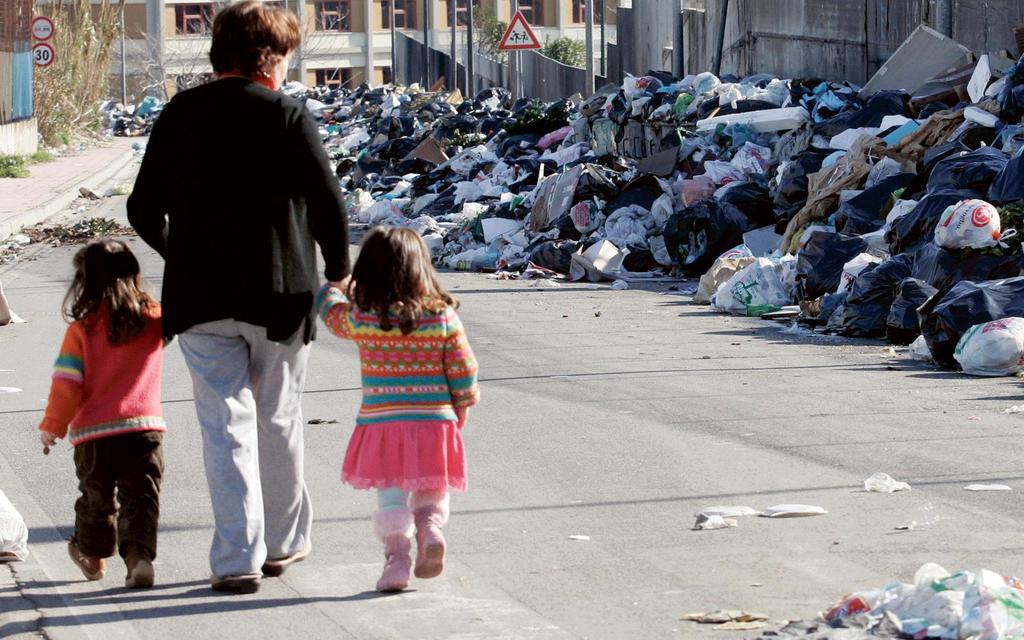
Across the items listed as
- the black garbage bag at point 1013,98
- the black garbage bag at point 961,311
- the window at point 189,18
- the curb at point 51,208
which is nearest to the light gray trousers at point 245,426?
the black garbage bag at point 961,311

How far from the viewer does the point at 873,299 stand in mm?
11625

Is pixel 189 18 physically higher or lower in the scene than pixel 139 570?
higher

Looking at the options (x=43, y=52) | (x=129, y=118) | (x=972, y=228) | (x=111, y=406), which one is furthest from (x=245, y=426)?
(x=129, y=118)

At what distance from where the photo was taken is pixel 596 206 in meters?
18.5

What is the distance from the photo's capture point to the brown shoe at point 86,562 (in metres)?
5.04

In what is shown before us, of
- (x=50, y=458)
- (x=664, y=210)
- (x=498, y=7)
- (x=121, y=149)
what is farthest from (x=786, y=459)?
(x=498, y=7)

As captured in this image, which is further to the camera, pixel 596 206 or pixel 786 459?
pixel 596 206

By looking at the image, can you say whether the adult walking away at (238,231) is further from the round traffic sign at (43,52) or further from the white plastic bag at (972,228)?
the round traffic sign at (43,52)

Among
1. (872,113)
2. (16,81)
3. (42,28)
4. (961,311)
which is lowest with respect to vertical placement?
(961,311)

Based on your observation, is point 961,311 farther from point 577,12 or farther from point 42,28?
point 577,12

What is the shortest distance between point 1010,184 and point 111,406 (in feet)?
30.6

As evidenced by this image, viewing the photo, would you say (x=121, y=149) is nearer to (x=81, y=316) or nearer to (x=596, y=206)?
(x=596, y=206)

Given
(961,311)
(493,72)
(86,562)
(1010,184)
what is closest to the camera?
(86,562)

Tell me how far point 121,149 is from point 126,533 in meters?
43.3
